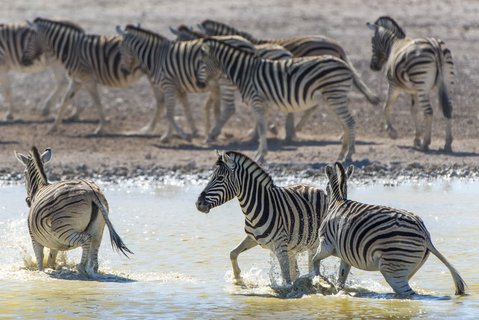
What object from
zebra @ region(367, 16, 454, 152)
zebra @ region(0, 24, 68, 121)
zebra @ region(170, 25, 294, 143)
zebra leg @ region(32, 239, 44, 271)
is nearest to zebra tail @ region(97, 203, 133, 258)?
zebra leg @ region(32, 239, 44, 271)

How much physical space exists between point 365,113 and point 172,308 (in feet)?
39.9

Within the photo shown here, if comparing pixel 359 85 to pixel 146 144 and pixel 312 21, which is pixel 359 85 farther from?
pixel 312 21

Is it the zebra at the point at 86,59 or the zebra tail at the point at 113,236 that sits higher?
the zebra at the point at 86,59

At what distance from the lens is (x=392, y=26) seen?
66.4 feet

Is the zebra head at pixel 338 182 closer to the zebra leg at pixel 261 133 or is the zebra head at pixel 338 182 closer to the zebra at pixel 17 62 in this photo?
the zebra leg at pixel 261 133

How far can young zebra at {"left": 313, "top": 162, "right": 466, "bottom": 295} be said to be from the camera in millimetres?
9398

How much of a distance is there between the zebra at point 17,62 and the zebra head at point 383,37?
567 centimetres

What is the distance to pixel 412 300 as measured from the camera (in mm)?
9562

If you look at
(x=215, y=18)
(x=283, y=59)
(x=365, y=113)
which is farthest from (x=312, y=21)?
(x=283, y=59)

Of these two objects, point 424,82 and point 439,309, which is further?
point 424,82

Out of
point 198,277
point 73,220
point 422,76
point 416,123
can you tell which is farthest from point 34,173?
point 416,123

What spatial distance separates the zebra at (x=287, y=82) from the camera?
1780 centimetres

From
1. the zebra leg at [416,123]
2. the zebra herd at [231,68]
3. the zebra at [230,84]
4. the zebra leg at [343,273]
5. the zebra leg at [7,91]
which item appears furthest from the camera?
the zebra leg at [7,91]

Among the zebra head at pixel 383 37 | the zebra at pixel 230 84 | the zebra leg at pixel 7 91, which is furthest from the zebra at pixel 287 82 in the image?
the zebra leg at pixel 7 91
